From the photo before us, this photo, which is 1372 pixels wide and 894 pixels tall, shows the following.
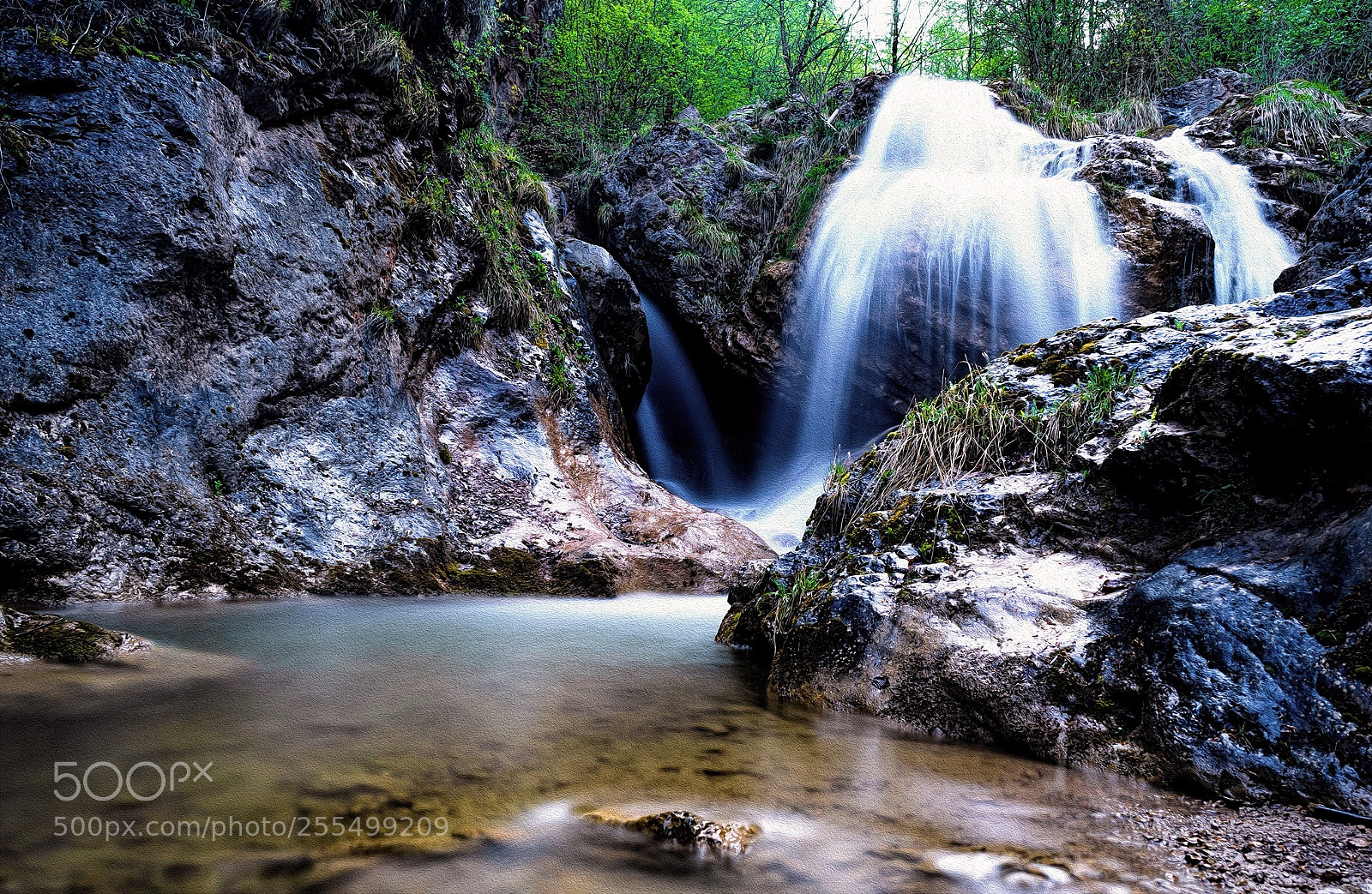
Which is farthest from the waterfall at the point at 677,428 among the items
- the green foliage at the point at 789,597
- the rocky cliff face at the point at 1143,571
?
the rocky cliff face at the point at 1143,571

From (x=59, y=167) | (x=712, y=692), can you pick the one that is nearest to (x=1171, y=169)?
(x=712, y=692)

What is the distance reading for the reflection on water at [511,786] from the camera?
1.45 metres

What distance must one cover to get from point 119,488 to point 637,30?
1335 centimetres

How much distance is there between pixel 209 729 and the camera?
209 centimetres

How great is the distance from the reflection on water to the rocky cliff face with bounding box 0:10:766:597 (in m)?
1.54

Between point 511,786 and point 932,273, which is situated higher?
point 932,273

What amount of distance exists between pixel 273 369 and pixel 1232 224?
1030cm

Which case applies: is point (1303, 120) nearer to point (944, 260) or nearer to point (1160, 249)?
point (1160, 249)

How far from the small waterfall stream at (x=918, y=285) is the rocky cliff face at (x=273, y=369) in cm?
286

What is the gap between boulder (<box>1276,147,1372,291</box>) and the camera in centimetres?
557

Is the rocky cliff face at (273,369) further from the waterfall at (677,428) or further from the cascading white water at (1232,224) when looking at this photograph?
the cascading white water at (1232,224)

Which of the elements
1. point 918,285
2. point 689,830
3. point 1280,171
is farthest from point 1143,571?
point 1280,171

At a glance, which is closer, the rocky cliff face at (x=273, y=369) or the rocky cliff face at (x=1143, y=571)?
the rocky cliff face at (x=1143, y=571)

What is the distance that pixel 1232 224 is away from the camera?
8.65 m
